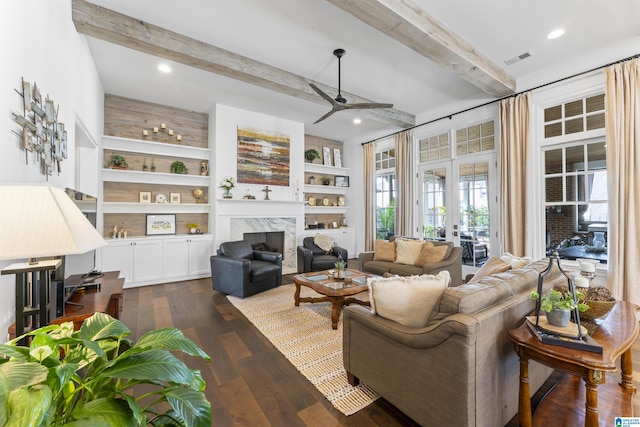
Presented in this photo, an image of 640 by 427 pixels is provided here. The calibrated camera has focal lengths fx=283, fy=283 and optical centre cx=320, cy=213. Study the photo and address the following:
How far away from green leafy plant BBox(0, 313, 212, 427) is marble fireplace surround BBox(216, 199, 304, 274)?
4444 millimetres

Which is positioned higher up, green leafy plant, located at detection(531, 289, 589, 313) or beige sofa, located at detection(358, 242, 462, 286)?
green leafy plant, located at detection(531, 289, 589, 313)

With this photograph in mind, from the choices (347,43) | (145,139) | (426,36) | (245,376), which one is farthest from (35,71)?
(145,139)

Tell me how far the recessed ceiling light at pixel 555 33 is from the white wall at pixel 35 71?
4.64 metres

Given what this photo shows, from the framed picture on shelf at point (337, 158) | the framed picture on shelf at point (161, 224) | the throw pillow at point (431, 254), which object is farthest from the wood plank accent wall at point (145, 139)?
the throw pillow at point (431, 254)

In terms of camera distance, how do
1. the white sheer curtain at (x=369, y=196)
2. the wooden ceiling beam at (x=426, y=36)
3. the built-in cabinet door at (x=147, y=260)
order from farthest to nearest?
the white sheer curtain at (x=369, y=196) < the built-in cabinet door at (x=147, y=260) < the wooden ceiling beam at (x=426, y=36)

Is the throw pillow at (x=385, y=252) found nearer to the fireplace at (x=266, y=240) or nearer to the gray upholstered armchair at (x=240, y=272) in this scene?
the gray upholstered armchair at (x=240, y=272)

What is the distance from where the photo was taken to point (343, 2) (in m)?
2.40

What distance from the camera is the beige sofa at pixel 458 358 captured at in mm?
1395

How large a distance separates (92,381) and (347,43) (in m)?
3.70

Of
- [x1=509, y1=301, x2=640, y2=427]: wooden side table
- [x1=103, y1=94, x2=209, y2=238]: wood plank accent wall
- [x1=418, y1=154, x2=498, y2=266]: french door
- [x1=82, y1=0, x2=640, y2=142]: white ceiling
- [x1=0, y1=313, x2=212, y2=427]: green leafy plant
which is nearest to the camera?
[x1=0, y1=313, x2=212, y2=427]: green leafy plant

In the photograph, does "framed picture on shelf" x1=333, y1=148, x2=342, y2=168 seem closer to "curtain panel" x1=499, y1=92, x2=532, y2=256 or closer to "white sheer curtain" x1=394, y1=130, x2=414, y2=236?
"white sheer curtain" x1=394, y1=130, x2=414, y2=236

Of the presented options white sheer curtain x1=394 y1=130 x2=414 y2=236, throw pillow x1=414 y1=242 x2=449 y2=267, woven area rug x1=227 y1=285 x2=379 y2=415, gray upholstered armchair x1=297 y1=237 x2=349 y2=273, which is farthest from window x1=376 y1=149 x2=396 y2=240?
woven area rug x1=227 y1=285 x2=379 y2=415

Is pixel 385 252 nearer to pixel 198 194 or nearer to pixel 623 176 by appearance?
pixel 623 176

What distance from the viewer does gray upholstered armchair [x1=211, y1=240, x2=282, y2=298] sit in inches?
158
